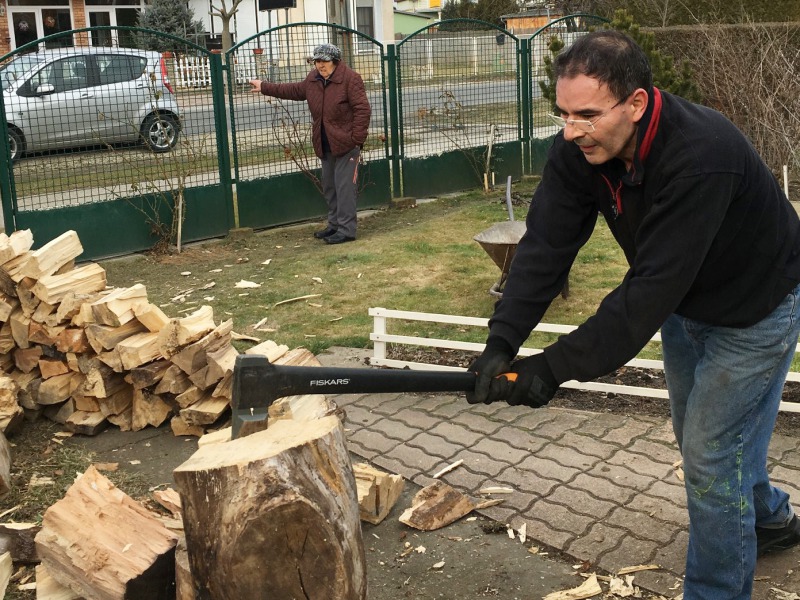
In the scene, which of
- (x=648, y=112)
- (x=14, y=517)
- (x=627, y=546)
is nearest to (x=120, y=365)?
(x=14, y=517)

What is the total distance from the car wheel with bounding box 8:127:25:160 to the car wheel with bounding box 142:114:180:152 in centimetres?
120

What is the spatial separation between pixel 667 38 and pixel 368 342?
8409mm

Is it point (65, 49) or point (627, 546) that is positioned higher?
point (65, 49)

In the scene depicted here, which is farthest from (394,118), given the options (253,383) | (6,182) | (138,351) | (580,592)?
(253,383)

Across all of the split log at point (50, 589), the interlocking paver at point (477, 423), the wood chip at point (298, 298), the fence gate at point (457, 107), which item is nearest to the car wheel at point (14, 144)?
the wood chip at point (298, 298)

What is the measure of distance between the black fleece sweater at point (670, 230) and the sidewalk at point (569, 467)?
3.85ft

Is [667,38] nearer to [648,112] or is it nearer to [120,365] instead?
[120,365]

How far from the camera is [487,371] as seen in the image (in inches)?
116

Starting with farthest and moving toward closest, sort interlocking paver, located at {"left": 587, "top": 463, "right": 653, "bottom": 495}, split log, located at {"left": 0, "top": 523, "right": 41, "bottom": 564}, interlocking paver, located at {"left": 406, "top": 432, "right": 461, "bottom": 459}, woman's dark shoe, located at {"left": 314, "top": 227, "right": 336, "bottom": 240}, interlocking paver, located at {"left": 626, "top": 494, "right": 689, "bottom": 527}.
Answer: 1. woman's dark shoe, located at {"left": 314, "top": 227, "right": 336, "bottom": 240}
2. interlocking paver, located at {"left": 406, "top": 432, "right": 461, "bottom": 459}
3. interlocking paver, located at {"left": 587, "top": 463, "right": 653, "bottom": 495}
4. interlocking paver, located at {"left": 626, "top": 494, "right": 689, "bottom": 527}
5. split log, located at {"left": 0, "top": 523, "right": 41, "bottom": 564}

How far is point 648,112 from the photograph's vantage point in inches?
104

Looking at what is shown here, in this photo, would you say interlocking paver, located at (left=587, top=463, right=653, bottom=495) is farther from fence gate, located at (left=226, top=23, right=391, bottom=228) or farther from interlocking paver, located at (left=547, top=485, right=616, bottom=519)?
fence gate, located at (left=226, top=23, right=391, bottom=228)

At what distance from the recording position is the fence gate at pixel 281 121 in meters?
9.83

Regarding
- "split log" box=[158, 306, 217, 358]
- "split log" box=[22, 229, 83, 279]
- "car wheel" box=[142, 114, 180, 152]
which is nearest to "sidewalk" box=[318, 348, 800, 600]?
"split log" box=[158, 306, 217, 358]

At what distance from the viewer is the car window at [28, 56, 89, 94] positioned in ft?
27.8
